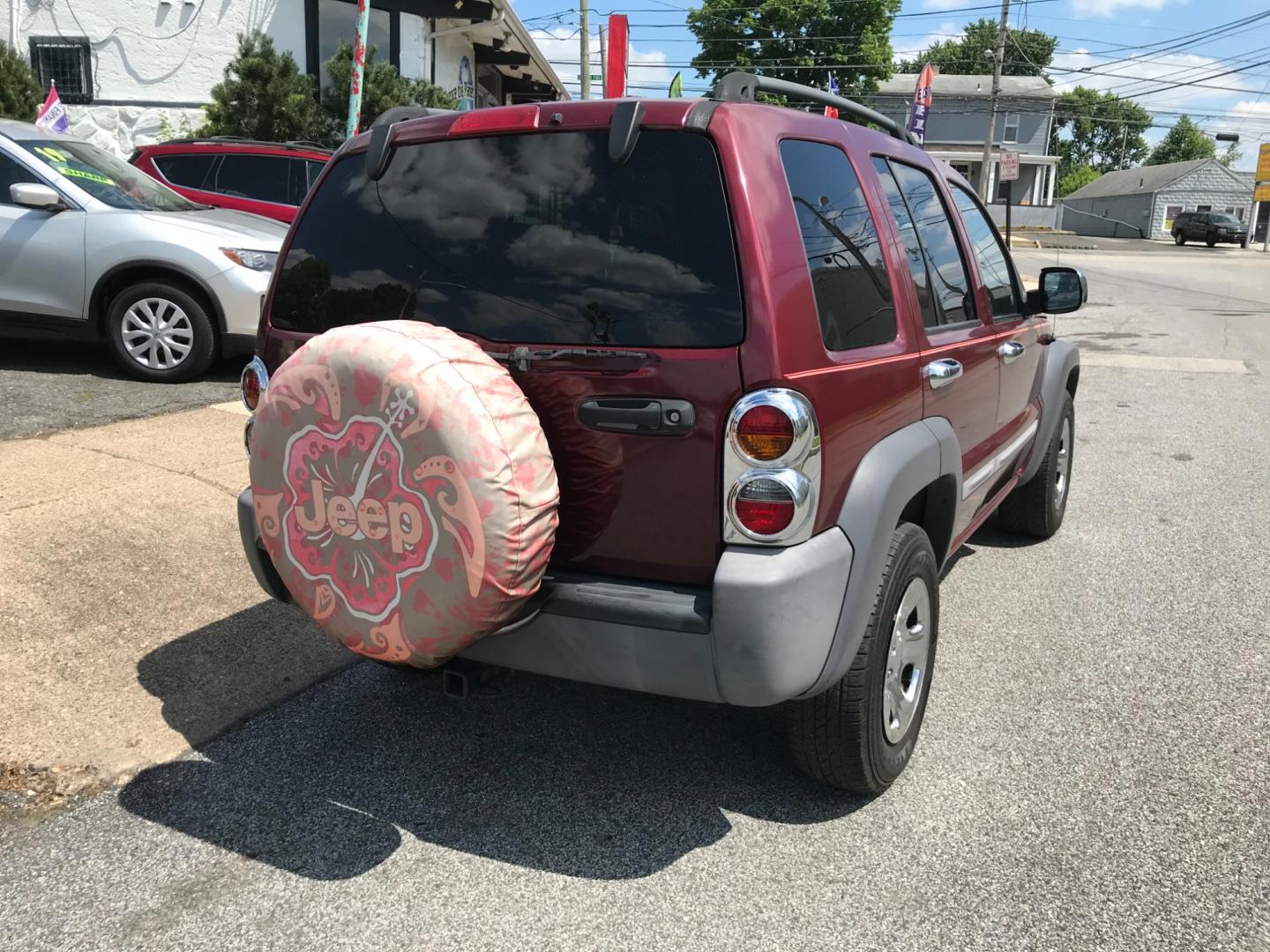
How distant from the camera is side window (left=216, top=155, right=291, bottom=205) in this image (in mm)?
11023

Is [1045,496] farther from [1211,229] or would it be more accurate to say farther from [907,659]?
[1211,229]

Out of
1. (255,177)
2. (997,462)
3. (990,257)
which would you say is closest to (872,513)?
(997,462)

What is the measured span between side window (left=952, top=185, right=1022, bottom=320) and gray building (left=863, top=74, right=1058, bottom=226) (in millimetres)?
64320

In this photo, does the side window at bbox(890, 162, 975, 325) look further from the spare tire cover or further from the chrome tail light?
the spare tire cover

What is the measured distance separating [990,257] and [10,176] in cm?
677

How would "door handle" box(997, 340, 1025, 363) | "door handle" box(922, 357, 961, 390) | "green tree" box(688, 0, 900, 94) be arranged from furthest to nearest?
"green tree" box(688, 0, 900, 94)
"door handle" box(997, 340, 1025, 363)
"door handle" box(922, 357, 961, 390)

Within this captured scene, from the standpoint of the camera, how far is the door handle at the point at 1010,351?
13.6 ft

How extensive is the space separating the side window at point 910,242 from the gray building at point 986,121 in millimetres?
65671

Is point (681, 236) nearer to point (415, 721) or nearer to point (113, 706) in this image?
point (415, 721)

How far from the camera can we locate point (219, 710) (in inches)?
143

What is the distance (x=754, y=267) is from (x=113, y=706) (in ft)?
8.59

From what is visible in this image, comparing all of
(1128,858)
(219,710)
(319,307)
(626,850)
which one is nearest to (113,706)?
(219,710)

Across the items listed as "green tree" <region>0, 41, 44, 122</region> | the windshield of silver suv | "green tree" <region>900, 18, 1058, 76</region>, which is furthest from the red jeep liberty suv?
"green tree" <region>900, 18, 1058, 76</region>

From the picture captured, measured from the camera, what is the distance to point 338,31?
61.1ft
